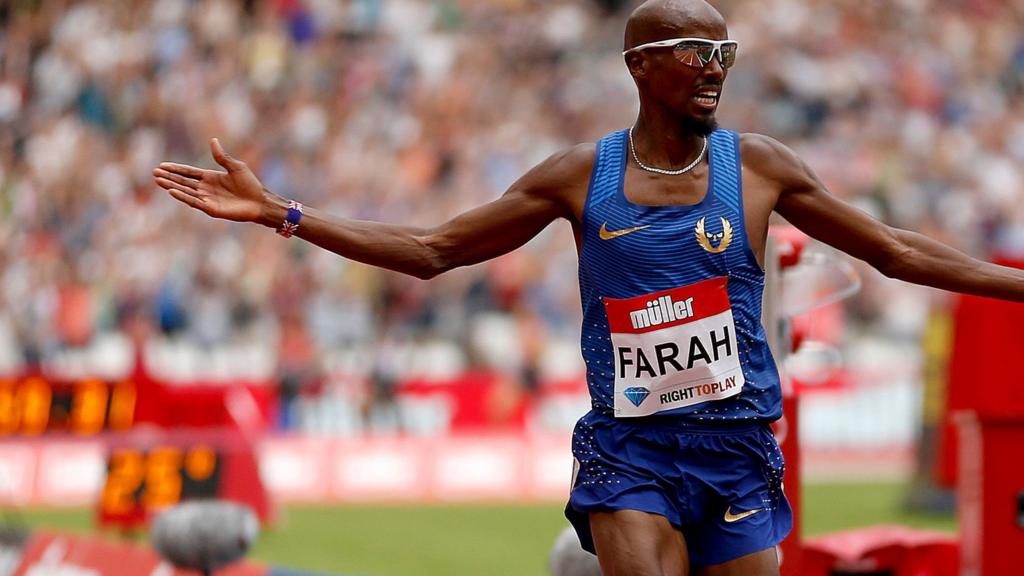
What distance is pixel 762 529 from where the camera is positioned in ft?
17.8

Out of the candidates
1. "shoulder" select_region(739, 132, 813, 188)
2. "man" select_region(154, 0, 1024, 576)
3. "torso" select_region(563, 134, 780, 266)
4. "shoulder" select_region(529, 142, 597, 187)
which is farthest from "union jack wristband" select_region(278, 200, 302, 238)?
"shoulder" select_region(739, 132, 813, 188)

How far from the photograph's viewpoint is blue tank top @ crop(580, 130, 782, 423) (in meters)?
5.37

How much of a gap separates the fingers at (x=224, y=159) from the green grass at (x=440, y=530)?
6.31 m

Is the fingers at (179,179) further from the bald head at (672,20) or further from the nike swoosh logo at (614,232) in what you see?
the bald head at (672,20)

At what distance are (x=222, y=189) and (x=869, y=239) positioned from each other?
2.03 m

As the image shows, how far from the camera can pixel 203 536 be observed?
7535 mm

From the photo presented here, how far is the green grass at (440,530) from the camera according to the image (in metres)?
12.3

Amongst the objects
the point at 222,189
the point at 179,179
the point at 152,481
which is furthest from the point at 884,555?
the point at 152,481

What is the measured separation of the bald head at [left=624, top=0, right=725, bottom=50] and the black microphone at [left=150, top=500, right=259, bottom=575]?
10.4 feet

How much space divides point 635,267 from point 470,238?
0.58 metres

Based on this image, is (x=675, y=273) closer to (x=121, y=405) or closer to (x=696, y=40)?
(x=696, y=40)

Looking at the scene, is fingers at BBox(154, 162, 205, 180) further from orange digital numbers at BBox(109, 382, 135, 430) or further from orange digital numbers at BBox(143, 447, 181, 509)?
orange digital numbers at BBox(109, 382, 135, 430)

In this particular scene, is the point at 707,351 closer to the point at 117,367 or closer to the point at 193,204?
the point at 193,204

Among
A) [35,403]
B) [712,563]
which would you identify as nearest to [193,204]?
[712,563]
